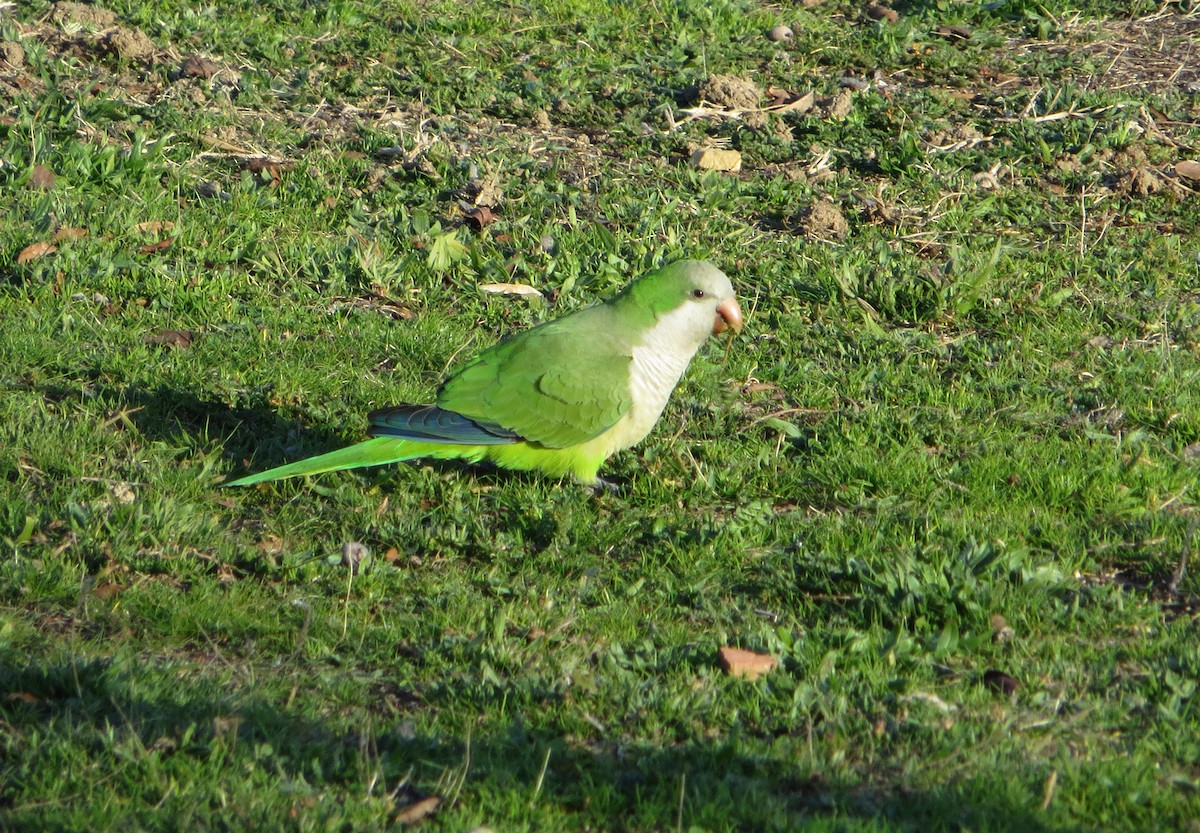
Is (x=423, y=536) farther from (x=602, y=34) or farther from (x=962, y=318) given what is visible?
(x=602, y=34)

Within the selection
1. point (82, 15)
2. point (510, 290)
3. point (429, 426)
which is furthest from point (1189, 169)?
point (82, 15)

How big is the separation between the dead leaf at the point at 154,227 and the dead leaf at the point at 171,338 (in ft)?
3.12

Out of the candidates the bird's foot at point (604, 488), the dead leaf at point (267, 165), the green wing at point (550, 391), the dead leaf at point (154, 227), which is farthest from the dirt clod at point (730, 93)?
the bird's foot at point (604, 488)

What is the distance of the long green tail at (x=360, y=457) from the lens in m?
4.59

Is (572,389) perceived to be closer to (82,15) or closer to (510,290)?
(510,290)

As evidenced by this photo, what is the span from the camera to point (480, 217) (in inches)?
272

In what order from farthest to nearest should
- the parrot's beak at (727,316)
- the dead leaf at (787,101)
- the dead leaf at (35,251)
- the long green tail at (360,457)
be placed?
the dead leaf at (787,101)
the dead leaf at (35,251)
the parrot's beak at (727,316)
the long green tail at (360,457)

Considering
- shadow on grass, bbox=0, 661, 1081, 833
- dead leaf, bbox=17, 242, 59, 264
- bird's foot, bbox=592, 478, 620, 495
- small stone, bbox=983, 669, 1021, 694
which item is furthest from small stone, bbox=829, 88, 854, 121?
shadow on grass, bbox=0, 661, 1081, 833

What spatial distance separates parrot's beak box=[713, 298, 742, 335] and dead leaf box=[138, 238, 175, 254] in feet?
9.83

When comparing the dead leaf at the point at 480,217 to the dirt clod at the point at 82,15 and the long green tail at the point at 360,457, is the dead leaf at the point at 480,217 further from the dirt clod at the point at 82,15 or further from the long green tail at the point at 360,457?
the dirt clod at the point at 82,15

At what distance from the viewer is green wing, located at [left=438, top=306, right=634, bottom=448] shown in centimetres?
486

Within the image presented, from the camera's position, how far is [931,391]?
18.0 feet

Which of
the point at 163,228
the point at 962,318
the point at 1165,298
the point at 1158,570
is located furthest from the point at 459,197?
the point at 1158,570

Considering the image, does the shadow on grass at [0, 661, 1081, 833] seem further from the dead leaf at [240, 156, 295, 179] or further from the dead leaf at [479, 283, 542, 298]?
the dead leaf at [240, 156, 295, 179]
